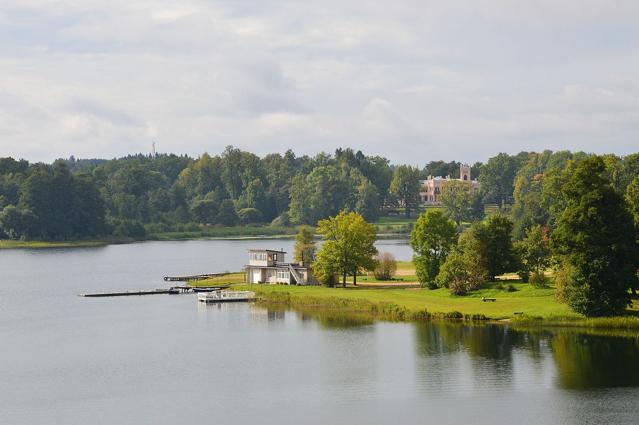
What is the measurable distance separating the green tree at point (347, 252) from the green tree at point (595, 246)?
29608mm

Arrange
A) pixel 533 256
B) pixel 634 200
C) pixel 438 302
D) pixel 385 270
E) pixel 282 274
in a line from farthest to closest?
pixel 385 270
pixel 282 274
pixel 533 256
pixel 438 302
pixel 634 200

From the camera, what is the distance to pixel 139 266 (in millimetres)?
154750

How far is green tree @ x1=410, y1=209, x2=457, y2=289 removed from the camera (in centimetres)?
10150

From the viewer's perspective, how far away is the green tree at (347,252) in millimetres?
108375

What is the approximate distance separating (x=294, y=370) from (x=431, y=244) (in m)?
38.0

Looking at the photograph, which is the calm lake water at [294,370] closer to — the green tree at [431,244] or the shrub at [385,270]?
the green tree at [431,244]

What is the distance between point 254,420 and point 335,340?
2373 cm

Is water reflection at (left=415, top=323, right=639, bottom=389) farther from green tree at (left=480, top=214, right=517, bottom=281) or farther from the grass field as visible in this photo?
green tree at (left=480, top=214, right=517, bottom=281)

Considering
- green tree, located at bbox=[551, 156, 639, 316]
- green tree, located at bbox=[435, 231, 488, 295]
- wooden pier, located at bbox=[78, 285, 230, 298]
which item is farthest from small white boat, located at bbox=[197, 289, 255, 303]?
green tree, located at bbox=[551, 156, 639, 316]

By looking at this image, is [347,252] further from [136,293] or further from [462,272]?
[136,293]

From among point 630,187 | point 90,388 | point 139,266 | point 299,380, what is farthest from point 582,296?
point 139,266

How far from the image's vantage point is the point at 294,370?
68.4 metres

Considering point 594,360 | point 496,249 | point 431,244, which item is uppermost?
point 431,244

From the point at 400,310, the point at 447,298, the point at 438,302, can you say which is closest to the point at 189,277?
the point at 447,298
